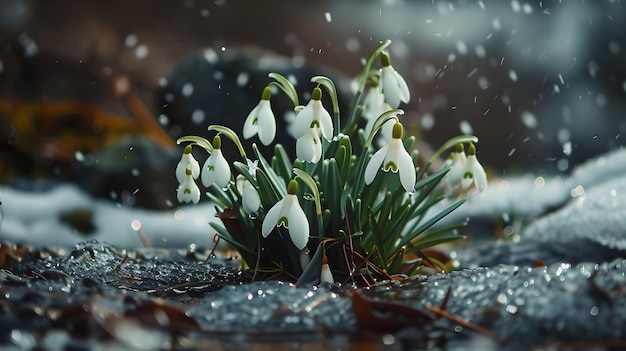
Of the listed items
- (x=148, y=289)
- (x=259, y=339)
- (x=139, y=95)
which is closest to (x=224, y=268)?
(x=148, y=289)

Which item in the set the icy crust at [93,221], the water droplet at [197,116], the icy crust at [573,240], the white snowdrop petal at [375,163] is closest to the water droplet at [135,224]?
the icy crust at [93,221]

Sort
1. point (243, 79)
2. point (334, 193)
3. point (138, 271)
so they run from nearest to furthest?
point (334, 193) < point (138, 271) < point (243, 79)

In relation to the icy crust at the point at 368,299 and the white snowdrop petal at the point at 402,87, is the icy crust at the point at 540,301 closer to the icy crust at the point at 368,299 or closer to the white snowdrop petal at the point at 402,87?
the icy crust at the point at 368,299

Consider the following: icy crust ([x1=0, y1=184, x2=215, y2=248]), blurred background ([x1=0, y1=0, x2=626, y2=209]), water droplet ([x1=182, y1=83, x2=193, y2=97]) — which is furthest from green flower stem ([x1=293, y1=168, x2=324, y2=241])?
blurred background ([x1=0, y1=0, x2=626, y2=209])

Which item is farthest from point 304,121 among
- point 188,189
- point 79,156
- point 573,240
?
point 79,156

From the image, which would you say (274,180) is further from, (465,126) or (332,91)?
(465,126)

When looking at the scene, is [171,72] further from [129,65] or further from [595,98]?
[595,98]

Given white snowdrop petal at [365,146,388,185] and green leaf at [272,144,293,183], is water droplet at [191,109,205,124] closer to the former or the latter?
green leaf at [272,144,293,183]
